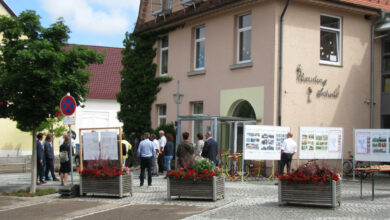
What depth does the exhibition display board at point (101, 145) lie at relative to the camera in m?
14.0

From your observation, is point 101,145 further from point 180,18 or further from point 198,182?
point 180,18

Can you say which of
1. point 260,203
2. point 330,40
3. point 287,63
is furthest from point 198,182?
point 330,40

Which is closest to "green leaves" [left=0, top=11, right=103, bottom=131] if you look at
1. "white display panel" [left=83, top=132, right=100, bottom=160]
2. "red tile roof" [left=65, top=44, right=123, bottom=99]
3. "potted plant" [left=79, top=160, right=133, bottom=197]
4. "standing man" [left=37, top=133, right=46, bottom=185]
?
"white display panel" [left=83, top=132, right=100, bottom=160]

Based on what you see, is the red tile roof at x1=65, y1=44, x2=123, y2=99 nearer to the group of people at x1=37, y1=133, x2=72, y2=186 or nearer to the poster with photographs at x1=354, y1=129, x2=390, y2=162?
the group of people at x1=37, y1=133, x2=72, y2=186

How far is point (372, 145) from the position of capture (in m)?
17.4

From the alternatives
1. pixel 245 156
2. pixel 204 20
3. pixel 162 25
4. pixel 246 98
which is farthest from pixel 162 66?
pixel 245 156

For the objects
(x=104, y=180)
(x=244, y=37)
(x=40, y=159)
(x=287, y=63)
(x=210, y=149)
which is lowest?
(x=104, y=180)

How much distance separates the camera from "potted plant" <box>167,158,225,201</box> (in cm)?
1212

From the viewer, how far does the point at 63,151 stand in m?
16.7

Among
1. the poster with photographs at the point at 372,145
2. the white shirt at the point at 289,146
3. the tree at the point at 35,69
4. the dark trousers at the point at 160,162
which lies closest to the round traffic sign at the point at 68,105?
the tree at the point at 35,69

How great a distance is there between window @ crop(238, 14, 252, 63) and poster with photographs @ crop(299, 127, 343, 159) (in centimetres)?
390

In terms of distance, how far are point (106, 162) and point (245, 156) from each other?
5147 millimetres

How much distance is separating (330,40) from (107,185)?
35.7 feet

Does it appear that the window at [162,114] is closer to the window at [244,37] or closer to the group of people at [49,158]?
the window at [244,37]
